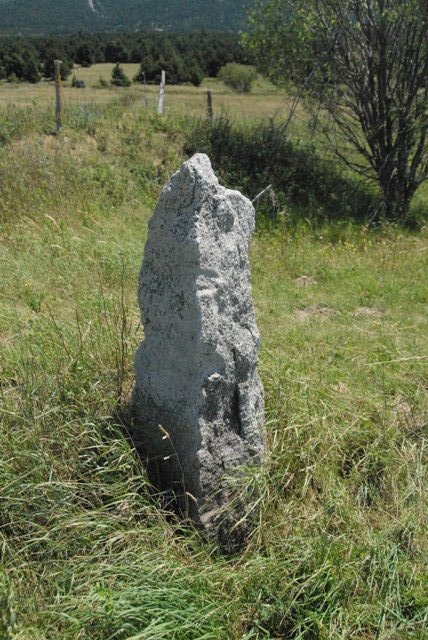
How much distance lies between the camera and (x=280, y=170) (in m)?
11.4

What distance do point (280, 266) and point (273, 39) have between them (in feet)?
15.8

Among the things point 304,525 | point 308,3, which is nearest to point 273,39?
point 308,3

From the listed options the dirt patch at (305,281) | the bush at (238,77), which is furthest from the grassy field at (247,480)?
the bush at (238,77)

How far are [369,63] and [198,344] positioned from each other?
27.4ft

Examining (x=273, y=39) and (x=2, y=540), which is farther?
(x=273, y=39)

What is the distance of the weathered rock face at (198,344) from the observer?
10.4ft

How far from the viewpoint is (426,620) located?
8.95 ft

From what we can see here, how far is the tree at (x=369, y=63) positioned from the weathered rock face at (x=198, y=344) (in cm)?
691

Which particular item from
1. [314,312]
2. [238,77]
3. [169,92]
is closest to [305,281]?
[314,312]

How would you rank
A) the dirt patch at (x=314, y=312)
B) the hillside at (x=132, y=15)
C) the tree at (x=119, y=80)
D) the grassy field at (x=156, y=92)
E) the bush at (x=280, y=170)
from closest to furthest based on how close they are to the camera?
1. the dirt patch at (x=314, y=312)
2. the bush at (x=280, y=170)
3. the grassy field at (x=156, y=92)
4. the tree at (x=119, y=80)
5. the hillside at (x=132, y=15)

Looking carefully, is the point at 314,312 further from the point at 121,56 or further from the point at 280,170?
the point at 121,56

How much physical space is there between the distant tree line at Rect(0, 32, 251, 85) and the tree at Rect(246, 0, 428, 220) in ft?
66.3

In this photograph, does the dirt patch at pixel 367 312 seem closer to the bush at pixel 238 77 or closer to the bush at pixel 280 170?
the bush at pixel 280 170

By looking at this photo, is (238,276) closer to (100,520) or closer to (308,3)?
(100,520)
